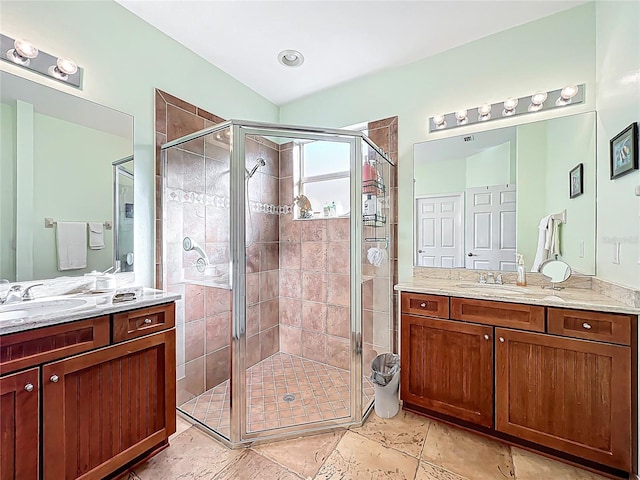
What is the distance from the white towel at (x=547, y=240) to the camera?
199cm

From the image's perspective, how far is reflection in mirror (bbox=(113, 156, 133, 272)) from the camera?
1.84 metres

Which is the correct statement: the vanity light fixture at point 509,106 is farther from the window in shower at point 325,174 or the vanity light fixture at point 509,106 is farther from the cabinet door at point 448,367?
the cabinet door at point 448,367

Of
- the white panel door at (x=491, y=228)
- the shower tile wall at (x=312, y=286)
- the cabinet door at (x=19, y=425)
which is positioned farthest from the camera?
the shower tile wall at (x=312, y=286)

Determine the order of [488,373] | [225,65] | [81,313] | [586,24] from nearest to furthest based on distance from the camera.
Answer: [81,313] → [488,373] → [586,24] → [225,65]

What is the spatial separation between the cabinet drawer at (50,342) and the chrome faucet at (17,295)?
1.61ft

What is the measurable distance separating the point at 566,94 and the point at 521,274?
1.25 m

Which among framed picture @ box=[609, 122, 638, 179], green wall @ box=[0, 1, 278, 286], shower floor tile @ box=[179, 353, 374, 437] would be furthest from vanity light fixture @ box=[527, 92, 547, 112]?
green wall @ box=[0, 1, 278, 286]

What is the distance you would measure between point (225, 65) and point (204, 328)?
223 centimetres

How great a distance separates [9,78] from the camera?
1.44 meters

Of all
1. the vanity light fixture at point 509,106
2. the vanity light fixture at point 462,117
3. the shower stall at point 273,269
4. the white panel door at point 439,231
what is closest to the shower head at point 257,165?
the shower stall at point 273,269

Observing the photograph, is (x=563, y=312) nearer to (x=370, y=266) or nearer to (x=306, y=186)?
(x=370, y=266)

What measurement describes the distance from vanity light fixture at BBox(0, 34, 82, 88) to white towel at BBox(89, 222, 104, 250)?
812 millimetres

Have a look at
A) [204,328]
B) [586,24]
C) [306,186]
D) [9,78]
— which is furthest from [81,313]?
[586,24]

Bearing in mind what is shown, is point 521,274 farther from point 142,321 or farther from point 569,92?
point 142,321
